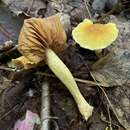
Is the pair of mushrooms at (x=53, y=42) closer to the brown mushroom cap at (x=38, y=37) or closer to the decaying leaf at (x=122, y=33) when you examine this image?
the brown mushroom cap at (x=38, y=37)

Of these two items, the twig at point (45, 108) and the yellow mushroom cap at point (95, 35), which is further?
the yellow mushroom cap at point (95, 35)

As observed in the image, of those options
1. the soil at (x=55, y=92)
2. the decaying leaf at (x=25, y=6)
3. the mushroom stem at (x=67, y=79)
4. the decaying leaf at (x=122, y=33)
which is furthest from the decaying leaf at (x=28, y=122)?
the decaying leaf at (x=25, y=6)

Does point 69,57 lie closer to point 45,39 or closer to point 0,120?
point 45,39

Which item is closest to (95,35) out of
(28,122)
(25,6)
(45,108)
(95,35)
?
(95,35)

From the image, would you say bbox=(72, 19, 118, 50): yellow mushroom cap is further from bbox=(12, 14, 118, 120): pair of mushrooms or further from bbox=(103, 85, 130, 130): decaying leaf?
bbox=(103, 85, 130, 130): decaying leaf

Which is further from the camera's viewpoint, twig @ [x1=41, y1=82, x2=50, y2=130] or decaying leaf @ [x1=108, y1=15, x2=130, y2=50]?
decaying leaf @ [x1=108, y1=15, x2=130, y2=50]

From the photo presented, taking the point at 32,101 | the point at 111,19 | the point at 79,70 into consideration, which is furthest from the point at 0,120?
the point at 111,19

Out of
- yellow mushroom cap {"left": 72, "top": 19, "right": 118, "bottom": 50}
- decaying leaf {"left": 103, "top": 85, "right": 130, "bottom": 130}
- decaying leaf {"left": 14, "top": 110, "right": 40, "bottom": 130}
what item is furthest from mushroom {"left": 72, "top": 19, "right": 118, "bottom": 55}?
decaying leaf {"left": 14, "top": 110, "right": 40, "bottom": 130}
